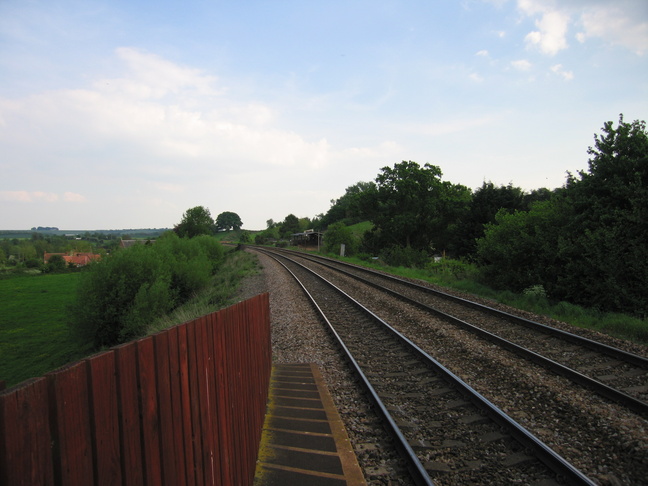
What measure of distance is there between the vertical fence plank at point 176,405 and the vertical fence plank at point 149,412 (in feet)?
0.50

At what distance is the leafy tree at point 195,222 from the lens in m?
78.4

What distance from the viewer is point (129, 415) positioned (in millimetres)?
1442

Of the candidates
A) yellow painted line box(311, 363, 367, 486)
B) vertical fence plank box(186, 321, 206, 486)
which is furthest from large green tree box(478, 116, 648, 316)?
vertical fence plank box(186, 321, 206, 486)

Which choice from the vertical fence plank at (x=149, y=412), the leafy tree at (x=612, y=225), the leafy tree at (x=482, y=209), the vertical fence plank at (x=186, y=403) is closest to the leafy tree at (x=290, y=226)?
the leafy tree at (x=482, y=209)

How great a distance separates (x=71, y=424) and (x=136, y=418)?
36 centimetres

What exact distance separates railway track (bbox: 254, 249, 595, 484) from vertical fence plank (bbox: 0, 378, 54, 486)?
11.0ft

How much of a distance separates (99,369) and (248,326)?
279 cm

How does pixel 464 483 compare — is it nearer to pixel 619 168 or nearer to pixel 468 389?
pixel 468 389

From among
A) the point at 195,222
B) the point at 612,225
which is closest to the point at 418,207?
the point at 612,225

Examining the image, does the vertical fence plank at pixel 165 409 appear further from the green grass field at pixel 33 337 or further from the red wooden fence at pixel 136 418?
the green grass field at pixel 33 337

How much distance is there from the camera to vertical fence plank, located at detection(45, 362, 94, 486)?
1087 millimetres

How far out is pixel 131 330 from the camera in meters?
14.5

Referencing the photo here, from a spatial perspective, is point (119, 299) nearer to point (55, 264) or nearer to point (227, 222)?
point (55, 264)

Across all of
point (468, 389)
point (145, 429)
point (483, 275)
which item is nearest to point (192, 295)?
point (483, 275)
